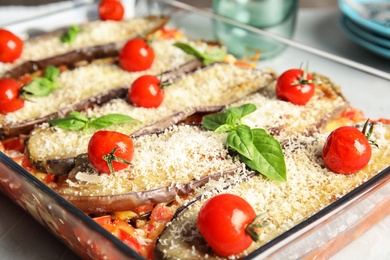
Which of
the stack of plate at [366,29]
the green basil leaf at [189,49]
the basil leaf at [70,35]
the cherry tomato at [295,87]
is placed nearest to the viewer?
the cherry tomato at [295,87]

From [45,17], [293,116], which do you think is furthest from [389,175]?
[45,17]

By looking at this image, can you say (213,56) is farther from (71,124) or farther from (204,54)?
(71,124)

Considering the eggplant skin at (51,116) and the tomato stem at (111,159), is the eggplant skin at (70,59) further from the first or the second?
the tomato stem at (111,159)

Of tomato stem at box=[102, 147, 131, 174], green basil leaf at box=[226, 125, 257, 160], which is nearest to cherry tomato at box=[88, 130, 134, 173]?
tomato stem at box=[102, 147, 131, 174]

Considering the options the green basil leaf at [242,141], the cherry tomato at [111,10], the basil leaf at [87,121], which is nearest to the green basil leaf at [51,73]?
the basil leaf at [87,121]

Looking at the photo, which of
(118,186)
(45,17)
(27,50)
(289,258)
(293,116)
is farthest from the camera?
(45,17)

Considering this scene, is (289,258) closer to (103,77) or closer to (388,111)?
(388,111)

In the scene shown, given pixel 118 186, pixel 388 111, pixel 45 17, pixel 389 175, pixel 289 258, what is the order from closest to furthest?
pixel 289 258
pixel 389 175
pixel 118 186
pixel 388 111
pixel 45 17
